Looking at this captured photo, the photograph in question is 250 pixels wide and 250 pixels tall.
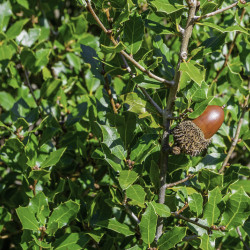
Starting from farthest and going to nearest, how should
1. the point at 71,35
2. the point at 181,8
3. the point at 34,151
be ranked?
the point at 71,35 < the point at 34,151 < the point at 181,8

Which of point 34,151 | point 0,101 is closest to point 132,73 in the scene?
point 34,151

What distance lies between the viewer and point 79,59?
2404mm

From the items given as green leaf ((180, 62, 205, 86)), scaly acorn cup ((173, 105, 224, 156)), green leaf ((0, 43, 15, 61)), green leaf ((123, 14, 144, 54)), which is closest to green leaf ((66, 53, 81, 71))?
green leaf ((0, 43, 15, 61))

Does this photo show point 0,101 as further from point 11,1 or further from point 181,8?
point 181,8

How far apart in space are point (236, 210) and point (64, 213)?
0.63 meters

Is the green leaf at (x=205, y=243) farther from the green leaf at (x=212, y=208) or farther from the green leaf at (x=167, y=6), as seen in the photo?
the green leaf at (x=167, y=6)

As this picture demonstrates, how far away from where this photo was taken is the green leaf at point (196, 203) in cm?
152

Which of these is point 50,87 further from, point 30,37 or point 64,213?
point 64,213

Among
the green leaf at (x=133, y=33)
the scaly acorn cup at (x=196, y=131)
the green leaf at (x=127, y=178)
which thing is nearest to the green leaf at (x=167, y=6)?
the green leaf at (x=133, y=33)

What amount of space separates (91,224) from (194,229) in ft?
1.54

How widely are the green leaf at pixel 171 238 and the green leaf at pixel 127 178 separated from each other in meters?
0.24

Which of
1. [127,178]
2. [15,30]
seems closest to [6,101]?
[15,30]

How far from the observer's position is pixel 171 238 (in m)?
1.50

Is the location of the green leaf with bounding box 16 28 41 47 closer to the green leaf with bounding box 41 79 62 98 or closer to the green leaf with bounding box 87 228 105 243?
the green leaf with bounding box 41 79 62 98
